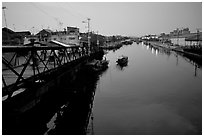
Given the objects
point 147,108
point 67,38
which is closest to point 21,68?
point 147,108

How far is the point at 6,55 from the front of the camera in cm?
1844

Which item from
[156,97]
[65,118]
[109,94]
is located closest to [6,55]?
[65,118]

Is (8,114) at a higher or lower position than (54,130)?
higher

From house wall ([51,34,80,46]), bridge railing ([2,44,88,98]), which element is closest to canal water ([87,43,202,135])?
bridge railing ([2,44,88,98])

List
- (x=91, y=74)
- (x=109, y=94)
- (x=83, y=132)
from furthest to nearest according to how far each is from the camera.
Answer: (x=91, y=74), (x=109, y=94), (x=83, y=132)

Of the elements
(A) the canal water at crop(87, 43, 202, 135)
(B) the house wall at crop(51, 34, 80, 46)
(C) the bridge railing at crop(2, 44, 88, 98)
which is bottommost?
(A) the canal water at crop(87, 43, 202, 135)

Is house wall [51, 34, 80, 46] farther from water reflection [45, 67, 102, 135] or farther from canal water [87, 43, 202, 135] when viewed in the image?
water reflection [45, 67, 102, 135]

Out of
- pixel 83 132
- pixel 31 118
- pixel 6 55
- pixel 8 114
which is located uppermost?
pixel 6 55

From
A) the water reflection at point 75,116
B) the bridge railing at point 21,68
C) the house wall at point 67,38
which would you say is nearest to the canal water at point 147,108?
the water reflection at point 75,116

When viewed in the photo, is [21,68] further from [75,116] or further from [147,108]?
[147,108]

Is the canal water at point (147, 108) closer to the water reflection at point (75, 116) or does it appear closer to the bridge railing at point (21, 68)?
the water reflection at point (75, 116)

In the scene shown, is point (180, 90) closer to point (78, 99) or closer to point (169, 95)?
point (169, 95)

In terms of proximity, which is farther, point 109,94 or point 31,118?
point 109,94

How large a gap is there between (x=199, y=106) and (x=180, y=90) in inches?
274
